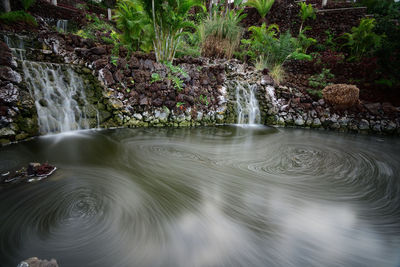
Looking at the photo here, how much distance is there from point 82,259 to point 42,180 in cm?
133

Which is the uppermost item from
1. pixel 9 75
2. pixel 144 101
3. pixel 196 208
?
pixel 9 75

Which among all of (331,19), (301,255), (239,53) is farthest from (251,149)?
(331,19)

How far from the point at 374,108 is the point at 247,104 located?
146 inches

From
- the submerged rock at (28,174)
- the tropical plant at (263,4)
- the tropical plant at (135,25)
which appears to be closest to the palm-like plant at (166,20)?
the tropical plant at (135,25)

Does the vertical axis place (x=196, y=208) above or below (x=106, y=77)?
below

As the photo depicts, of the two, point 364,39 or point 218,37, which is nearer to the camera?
point 218,37

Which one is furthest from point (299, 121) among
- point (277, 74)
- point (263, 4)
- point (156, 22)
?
point (263, 4)

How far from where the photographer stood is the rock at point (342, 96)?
5484 mm

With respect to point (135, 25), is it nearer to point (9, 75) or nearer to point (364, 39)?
point (9, 75)

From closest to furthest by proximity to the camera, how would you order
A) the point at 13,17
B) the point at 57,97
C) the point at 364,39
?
the point at 57,97
the point at 13,17
the point at 364,39

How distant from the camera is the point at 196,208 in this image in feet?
5.92

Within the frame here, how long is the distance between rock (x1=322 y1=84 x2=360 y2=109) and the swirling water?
2.65 m

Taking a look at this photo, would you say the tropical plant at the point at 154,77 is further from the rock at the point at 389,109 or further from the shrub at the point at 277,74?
the rock at the point at 389,109

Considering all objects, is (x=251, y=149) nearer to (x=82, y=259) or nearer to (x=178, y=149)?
(x=178, y=149)
